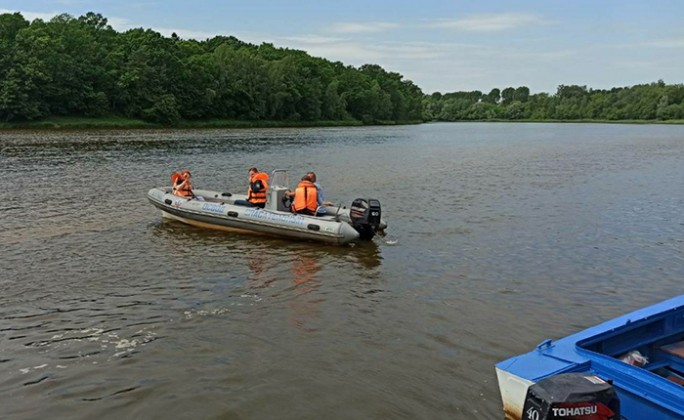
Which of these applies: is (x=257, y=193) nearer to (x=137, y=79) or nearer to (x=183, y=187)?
(x=183, y=187)

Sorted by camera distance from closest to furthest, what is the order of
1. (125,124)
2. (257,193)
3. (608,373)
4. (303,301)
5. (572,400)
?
(572,400) < (608,373) < (303,301) < (257,193) < (125,124)

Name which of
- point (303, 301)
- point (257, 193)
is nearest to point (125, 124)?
point (257, 193)

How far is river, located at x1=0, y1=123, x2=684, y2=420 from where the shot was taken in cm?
615

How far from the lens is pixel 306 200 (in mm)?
12961

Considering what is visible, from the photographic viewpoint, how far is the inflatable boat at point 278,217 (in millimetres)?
12148

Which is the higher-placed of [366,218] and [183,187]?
[183,187]

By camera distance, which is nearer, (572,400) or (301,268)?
(572,400)

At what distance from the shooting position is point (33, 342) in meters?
7.28

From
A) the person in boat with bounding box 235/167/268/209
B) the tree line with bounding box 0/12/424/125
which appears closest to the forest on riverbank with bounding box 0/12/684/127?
the tree line with bounding box 0/12/424/125

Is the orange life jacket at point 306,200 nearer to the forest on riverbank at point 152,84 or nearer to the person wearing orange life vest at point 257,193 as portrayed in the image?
the person wearing orange life vest at point 257,193

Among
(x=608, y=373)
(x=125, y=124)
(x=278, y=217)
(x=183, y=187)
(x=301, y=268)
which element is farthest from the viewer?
(x=125, y=124)

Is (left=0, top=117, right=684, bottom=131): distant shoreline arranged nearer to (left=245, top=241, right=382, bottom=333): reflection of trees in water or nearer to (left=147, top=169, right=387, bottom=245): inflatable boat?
(left=147, top=169, right=387, bottom=245): inflatable boat

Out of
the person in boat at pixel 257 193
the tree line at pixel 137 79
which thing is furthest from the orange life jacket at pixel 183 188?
the tree line at pixel 137 79

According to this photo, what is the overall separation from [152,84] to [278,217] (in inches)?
2324
